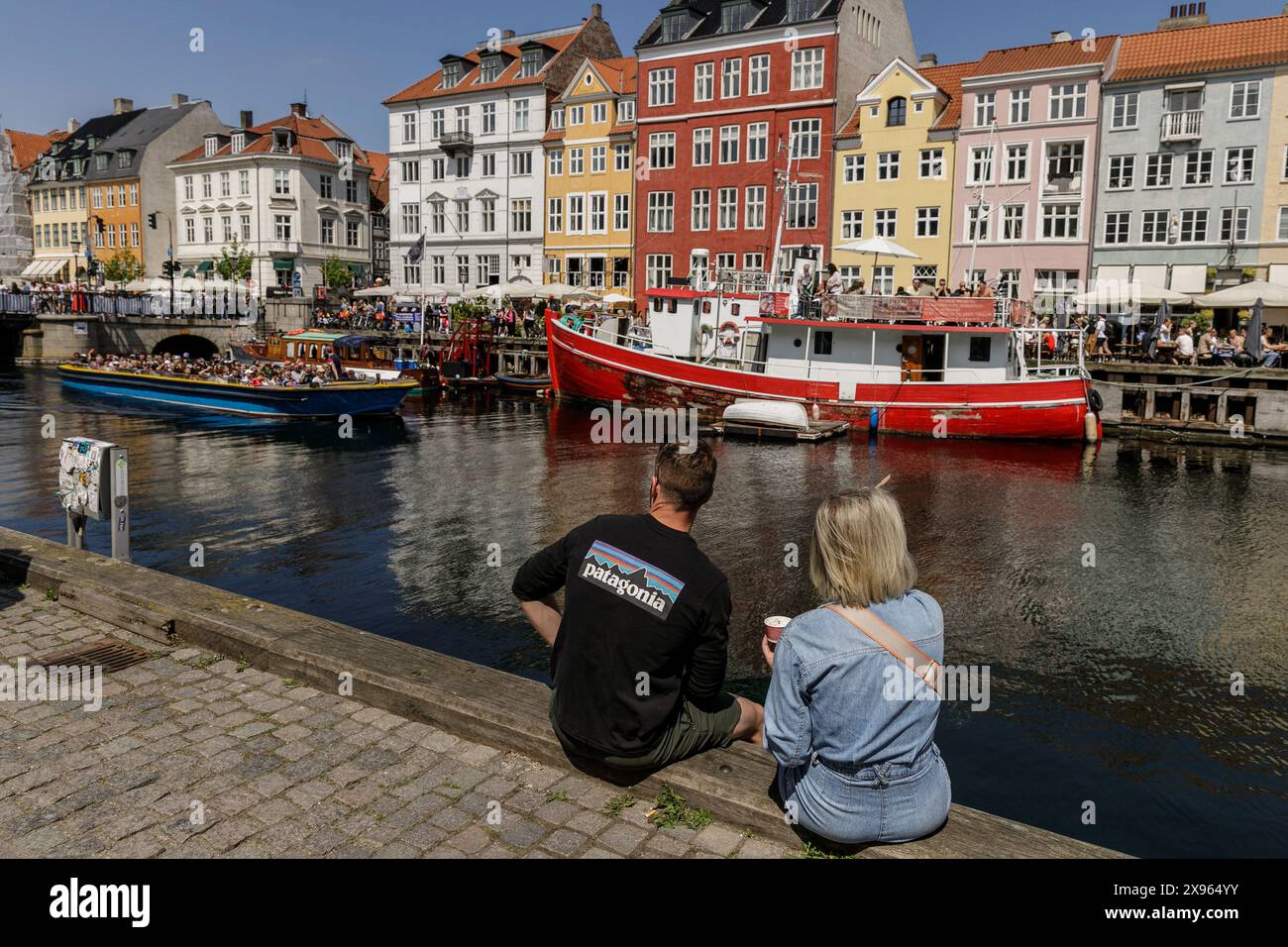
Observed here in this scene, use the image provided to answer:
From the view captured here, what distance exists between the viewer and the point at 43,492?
21297mm

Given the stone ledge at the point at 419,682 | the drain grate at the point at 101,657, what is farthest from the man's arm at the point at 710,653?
the drain grate at the point at 101,657

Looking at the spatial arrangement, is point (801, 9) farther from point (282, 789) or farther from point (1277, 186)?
point (282, 789)

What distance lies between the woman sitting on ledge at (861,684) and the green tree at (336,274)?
70.9m

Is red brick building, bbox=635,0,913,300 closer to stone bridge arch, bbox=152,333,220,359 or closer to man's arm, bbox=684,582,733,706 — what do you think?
stone bridge arch, bbox=152,333,220,359

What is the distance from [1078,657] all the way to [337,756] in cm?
920

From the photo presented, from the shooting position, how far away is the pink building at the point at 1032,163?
4588 cm

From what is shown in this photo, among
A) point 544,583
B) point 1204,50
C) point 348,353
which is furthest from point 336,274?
point 544,583

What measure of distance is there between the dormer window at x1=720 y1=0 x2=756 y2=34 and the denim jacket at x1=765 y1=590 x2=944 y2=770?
177ft

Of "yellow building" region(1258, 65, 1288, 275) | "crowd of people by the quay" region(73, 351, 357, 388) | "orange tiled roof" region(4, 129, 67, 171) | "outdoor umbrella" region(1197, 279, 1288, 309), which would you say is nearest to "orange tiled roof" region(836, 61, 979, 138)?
"yellow building" region(1258, 65, 1288, 275)

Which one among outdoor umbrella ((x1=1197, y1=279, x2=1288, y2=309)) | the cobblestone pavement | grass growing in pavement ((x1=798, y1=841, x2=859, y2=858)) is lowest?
the cobblestone pavement

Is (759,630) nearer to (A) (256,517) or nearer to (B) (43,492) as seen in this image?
(A) (256,517)

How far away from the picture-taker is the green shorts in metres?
5.19

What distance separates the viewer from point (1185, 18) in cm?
4697

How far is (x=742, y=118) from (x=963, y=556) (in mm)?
41251
